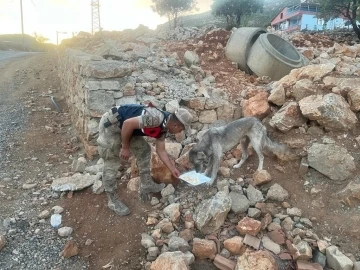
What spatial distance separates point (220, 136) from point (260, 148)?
67 cm

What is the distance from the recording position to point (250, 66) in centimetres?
883

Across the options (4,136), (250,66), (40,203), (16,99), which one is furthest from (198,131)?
(16,99)

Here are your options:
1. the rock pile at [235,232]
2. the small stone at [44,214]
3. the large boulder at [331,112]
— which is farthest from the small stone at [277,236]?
the small stone at [44,214]

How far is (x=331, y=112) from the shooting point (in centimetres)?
501

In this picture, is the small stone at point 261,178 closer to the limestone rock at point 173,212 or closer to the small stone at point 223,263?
the limestone rock at point 173,212

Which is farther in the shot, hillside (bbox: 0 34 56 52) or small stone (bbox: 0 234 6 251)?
→ hillside (bbox: 0 34 56 52)

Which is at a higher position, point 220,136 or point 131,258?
point 220,136

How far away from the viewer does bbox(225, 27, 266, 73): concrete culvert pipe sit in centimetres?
899

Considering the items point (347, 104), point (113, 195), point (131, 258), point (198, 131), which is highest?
point (347, 104)

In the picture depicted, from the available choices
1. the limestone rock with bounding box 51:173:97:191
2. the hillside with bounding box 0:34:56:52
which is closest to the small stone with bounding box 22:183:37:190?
the limestone rock with bounding box 51:173:97:191

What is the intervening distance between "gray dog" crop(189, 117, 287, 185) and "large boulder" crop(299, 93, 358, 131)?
0.74m

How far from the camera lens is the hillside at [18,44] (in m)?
24.7

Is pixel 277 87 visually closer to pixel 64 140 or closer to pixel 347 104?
pixel 347 104

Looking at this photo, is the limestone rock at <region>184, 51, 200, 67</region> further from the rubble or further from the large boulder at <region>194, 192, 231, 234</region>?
the large boulder at <region>194, 192, 231, 234</region>
